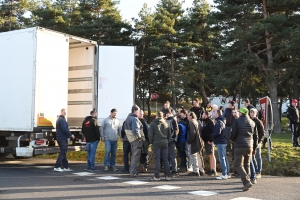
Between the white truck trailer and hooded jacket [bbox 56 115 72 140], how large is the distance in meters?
0.29

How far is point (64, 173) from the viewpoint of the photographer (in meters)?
9.75

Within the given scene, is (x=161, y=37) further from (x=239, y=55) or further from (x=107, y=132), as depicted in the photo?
(x=107, y=132)

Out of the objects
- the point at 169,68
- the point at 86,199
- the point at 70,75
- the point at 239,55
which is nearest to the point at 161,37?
the point at 169,68

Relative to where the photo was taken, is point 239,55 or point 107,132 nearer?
point 107,132

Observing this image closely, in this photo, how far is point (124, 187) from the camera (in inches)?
312

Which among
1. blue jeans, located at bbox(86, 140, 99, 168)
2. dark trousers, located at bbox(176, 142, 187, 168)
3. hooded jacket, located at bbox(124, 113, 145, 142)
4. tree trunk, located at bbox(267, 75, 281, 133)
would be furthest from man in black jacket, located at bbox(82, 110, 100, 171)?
tree trunk, located at bbox(267, 75, 281, 133)

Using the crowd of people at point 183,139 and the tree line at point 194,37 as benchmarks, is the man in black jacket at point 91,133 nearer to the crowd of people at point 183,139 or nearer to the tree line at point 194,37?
the crowd of people at point 183,139

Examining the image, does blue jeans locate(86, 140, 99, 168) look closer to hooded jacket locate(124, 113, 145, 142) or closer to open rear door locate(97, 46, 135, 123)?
open rear door locate(97, 46, 135, 123)

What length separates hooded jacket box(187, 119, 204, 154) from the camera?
9.40 metres

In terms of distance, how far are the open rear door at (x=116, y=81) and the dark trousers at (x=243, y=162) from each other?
13.5ft

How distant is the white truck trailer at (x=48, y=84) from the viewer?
31.4ft

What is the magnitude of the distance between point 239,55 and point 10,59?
52.7 feet

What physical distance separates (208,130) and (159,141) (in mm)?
1556

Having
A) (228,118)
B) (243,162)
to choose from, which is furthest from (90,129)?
(243,162)
